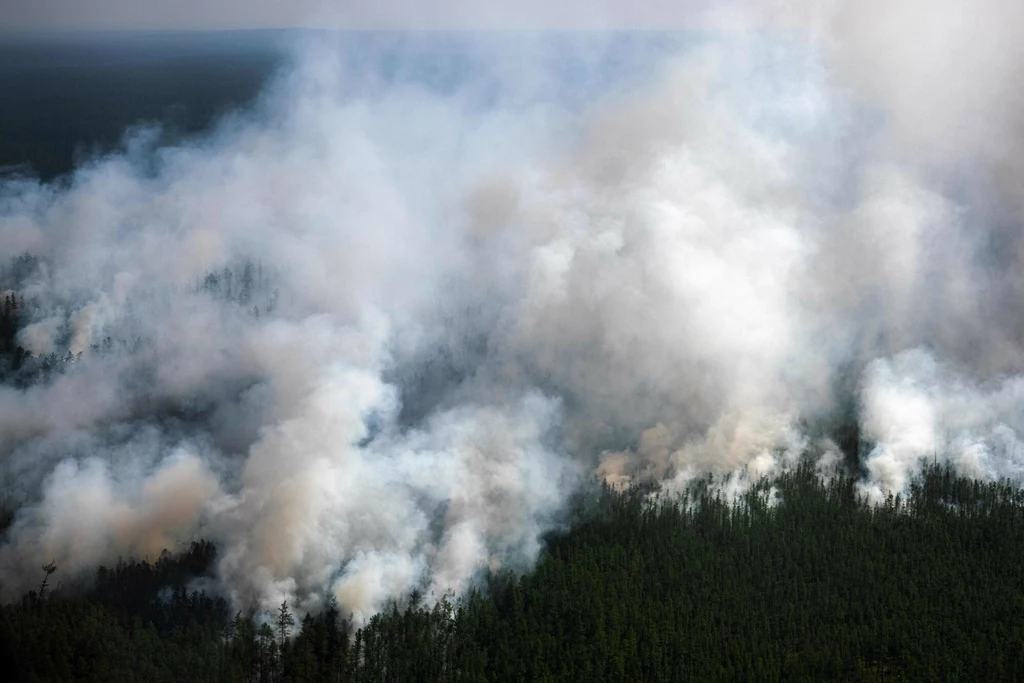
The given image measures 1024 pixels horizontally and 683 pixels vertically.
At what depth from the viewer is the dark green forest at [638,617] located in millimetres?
69500

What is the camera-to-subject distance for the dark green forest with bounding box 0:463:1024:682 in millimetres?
69500

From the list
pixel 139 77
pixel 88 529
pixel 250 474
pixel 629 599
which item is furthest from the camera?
pixel 139 77

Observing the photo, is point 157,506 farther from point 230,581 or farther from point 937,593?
point 937,593

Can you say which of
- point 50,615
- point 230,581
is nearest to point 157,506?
point 230,581

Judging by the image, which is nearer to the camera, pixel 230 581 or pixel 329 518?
pixel 230 581

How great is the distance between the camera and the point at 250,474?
3733 inches

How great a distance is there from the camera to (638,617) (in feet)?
250

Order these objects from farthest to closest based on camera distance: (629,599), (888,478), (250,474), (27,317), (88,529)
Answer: (27,317) < (888,478) < (250,474) < (88,529) < (629,599)

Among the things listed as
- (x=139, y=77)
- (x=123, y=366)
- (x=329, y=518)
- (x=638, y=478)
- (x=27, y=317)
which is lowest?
(x=329, y=518)

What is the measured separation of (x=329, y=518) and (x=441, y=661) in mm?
21529

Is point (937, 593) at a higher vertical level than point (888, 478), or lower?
lower

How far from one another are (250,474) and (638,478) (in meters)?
44.2

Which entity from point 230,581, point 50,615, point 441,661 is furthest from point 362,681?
point 50,615

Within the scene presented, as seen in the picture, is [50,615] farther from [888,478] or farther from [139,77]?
[888,478]
